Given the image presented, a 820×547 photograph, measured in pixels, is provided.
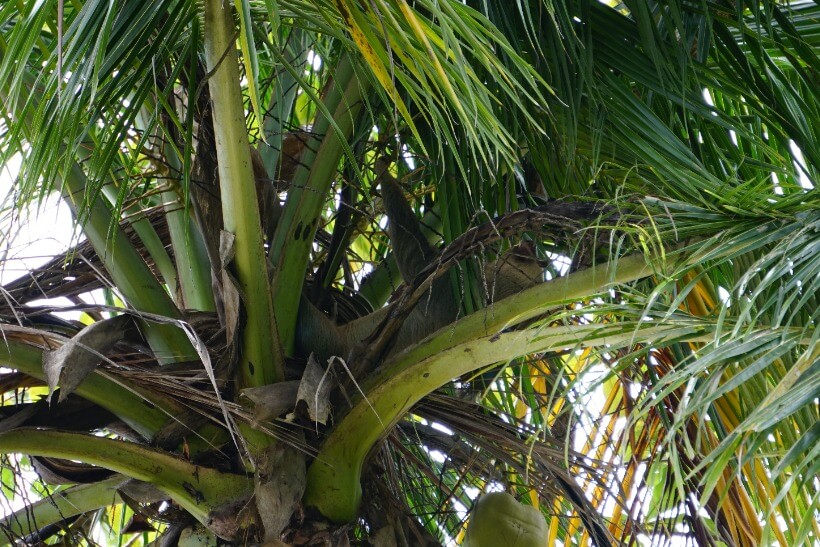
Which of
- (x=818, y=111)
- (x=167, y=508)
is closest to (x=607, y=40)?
(x=818, y=111)

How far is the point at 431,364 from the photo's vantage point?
61.6 inches

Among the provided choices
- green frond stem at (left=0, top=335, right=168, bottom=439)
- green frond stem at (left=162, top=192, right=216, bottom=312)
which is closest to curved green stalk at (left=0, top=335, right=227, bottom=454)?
green frond stem at (left=0, top=335, right=168, bottom=439)

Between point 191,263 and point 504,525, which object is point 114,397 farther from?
point 504,525

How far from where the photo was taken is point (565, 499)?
1974mm

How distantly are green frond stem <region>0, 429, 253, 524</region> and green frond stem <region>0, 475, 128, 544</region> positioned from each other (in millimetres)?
154

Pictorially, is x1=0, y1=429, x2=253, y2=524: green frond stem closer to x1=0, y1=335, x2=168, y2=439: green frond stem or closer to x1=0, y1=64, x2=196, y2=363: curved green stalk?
x1=0, y1=335, x2=168, y2=439: green frond stem

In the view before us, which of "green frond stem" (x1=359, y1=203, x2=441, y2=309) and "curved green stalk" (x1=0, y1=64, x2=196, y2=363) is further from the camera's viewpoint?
"green frond stem" (x1=359, y1=203, x2=441, y2=309)

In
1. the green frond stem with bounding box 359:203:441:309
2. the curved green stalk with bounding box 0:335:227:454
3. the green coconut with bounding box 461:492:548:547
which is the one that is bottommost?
the green coconut with bounding box 461:492:548:547

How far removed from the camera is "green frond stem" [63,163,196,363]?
179cm

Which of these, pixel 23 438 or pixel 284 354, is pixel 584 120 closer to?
pixel 284 354

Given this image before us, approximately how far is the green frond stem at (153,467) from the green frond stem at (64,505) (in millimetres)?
154

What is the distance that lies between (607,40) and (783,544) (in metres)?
1.11

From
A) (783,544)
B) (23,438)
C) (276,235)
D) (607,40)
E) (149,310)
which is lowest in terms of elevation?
(783,544)

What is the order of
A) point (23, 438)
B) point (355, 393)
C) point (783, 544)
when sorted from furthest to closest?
point (783, 544), point (355, 393), point (23, 438)
